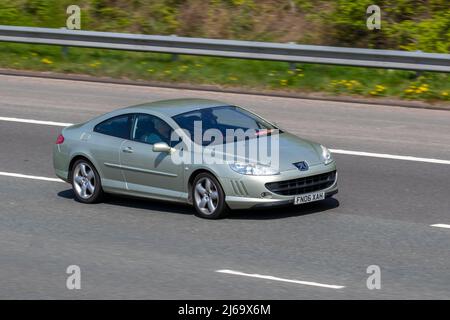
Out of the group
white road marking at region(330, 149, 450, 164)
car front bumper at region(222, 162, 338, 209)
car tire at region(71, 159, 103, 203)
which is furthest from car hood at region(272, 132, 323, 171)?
white road marking at region(330, 149, 450, 164)

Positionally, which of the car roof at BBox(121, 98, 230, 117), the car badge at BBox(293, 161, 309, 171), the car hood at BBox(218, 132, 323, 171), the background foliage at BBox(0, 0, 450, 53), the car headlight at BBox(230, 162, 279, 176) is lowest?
the car headlight at BBox(230, 162, 279, 176)

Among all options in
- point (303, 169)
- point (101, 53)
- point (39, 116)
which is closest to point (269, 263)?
point (303, 169)

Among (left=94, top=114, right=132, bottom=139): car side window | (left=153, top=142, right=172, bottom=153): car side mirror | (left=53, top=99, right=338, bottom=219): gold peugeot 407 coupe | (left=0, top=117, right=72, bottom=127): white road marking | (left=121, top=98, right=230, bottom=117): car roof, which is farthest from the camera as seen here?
(left=0, top=117, right=72, bottom=127): white road marking

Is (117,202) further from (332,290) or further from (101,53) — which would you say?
(101,53)

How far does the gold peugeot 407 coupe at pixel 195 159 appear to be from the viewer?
13.3 meters

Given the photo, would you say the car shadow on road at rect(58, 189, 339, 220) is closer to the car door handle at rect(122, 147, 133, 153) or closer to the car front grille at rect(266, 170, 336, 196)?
the car front grille at rect(266, 170, 336, 196)

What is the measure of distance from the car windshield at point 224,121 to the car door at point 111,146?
32.8 inches

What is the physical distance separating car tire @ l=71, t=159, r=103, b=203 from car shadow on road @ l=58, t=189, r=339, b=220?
9.4 inches

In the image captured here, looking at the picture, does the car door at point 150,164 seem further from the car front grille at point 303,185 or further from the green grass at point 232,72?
the green grass at point 232,72

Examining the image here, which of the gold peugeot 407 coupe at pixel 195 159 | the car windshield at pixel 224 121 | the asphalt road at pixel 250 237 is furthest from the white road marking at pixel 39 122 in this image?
the car windshield at pixel 224 121

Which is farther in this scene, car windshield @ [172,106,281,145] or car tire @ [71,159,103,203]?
car tire @ [71,159,103,203]

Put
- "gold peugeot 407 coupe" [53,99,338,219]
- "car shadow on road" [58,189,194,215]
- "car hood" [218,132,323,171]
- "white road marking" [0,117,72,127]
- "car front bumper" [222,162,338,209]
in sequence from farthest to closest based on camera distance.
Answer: "white road marking" [0,117,72,127] → "car shadow on road" [58,189,194,215] → "car hood" [218,132,323,171] → "gold peugeot 407 coupe" [53,99,338,219] → "car front bumper" [222,162,338,209]

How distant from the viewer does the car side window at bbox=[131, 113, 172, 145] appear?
46.5 feet

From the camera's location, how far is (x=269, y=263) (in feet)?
38.2
